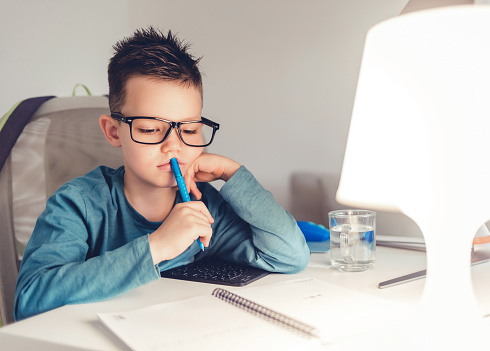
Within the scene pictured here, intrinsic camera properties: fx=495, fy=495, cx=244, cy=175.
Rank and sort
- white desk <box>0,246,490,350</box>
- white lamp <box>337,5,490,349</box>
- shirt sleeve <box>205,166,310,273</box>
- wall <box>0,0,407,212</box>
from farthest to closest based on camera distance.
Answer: wall <box>0,0,407,212</box> < shirt sleeve <box>205,166,310,273</box> < white desk <box>0,246,490,350</box> < white lamp <box>337,5,490,349</box>

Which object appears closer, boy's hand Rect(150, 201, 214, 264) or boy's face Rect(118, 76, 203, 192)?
boy's hand Rect(150, 201, 214, 264)

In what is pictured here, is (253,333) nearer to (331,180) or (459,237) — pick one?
(459,237)

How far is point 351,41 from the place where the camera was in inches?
51.5

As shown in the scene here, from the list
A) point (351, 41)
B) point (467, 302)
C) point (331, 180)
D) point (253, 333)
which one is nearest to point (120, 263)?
point (253, 333)

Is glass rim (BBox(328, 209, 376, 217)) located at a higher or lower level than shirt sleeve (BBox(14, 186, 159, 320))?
higher

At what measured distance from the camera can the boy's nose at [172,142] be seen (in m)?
0.93

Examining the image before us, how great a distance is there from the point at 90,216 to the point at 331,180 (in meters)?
0.69

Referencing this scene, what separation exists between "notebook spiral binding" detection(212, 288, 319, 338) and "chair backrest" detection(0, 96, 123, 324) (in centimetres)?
66

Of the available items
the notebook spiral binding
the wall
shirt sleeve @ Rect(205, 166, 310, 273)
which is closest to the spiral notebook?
the notebook spiral binding

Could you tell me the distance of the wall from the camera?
134cm

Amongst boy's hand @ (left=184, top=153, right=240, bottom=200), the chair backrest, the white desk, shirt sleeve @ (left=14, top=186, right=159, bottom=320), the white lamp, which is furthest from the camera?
the chair backrest

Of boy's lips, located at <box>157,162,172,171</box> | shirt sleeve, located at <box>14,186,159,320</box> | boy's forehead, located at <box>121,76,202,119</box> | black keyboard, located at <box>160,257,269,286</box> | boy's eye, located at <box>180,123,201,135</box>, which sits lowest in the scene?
black keyboard, located at <box>160,257,269,286</box>

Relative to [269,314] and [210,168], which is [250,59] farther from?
[269,314]

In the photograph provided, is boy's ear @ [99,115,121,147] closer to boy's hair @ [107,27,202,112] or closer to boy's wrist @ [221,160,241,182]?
boy's hair @ [107,27,202,112]
